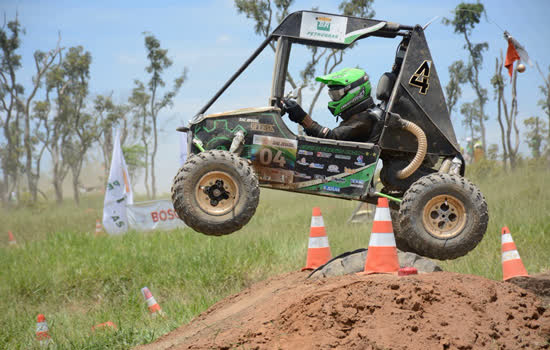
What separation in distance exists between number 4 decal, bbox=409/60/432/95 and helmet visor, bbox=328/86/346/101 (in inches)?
26.5

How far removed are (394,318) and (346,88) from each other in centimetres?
214

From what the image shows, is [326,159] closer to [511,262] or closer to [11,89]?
[511,262]

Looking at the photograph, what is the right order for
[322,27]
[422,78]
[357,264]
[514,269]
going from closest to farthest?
1. [322,27]
2. [357,264]
3. [422,78]
4. [514,269]

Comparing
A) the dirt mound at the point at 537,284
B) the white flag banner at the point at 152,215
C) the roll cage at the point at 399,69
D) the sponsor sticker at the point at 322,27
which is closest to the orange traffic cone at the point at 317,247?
the roll cage at the point at 399,69

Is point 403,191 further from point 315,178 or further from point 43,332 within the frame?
point 43,332

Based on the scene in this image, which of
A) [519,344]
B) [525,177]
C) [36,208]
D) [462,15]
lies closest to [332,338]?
[519,344]

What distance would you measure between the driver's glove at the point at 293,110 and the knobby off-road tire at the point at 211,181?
2.30 ft

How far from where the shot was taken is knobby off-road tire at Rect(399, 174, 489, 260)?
4598 mm

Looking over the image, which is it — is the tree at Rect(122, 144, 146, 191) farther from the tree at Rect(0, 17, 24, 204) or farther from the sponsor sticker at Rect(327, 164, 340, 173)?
the sponsor sticker at Rect(327, 164, 340, 173)

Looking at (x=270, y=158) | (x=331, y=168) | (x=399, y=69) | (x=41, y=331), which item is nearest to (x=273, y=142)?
(x=270, y=158)

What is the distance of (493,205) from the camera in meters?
11.5

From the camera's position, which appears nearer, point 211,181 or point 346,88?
point 211,181

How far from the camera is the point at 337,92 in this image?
480 centimetres

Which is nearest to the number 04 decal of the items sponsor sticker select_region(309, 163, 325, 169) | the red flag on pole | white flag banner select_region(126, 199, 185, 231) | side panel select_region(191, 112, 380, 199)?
side panel select_region(191, 112, 380, 199)
